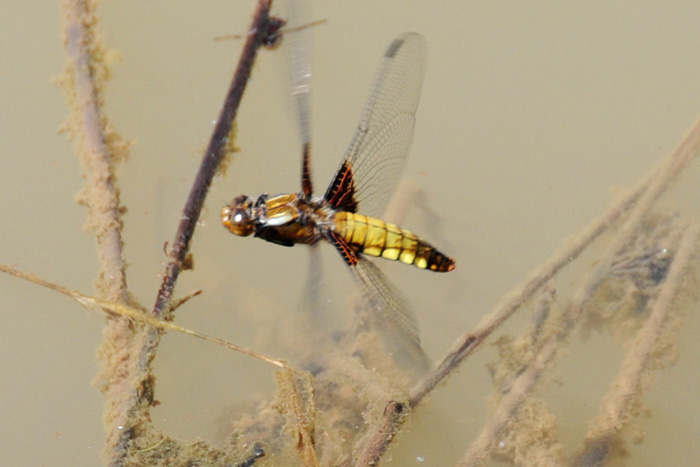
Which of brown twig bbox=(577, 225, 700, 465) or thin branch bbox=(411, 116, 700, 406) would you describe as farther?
brown twig bbox=(577, 225, 700, 465)

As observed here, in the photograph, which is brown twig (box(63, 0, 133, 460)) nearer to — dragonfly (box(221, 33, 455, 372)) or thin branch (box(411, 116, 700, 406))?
dragonfly (box(221, 33, 455, 372))

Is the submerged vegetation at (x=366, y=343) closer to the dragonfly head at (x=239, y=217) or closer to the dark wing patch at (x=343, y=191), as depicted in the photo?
the dragonfly head at (x=239, y=217)

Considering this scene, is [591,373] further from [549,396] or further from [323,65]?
[323,65]

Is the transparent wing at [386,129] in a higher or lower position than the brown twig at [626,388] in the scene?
higher

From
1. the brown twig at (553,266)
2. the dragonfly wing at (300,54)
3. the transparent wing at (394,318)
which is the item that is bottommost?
the brown twig at (553,266)

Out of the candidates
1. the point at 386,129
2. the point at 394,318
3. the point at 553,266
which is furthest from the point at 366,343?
the point at 386,129

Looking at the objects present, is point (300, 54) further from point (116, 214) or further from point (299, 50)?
point (116, 214)

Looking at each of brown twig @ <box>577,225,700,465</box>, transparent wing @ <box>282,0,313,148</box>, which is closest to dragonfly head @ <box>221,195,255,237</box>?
transparent wing @ <box>282,0,313,148</box>

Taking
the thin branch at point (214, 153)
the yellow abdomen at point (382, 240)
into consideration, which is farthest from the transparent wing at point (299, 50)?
the yellow abdomen at point (382, 240)
